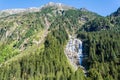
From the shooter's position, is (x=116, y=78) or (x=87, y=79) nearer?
(x=87, y=79)

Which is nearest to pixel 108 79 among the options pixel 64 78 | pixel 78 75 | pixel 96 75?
pixel 96 75

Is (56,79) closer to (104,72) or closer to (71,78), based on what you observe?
(71,78)

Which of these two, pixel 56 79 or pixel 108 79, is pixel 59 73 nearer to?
pixel 56 79

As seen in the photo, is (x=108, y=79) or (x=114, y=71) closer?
(x=108, y=79)

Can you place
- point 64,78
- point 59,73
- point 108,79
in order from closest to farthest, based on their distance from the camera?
point 108,79 → point 64,78 → point 59,73

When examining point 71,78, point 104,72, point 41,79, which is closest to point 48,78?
point 41,79

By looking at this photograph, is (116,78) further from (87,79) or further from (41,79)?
(41,79)

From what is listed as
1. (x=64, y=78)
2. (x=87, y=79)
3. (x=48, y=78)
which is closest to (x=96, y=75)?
(x=87, y=79)

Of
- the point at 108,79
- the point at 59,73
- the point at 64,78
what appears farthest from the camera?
the point at 59,73
